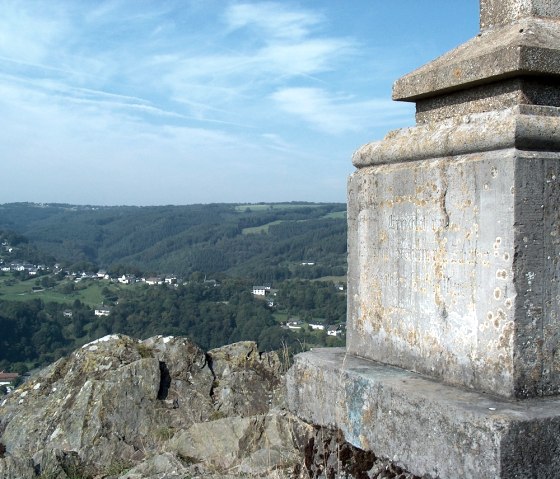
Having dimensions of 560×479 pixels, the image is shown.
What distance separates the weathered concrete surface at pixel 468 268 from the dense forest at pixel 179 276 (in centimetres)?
203

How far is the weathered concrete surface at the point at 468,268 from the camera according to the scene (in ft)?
8.83

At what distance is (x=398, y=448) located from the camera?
2.94 meters

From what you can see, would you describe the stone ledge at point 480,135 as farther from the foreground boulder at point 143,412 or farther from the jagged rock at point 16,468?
the jagged rock at point 16,468

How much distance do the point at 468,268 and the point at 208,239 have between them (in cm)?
10776

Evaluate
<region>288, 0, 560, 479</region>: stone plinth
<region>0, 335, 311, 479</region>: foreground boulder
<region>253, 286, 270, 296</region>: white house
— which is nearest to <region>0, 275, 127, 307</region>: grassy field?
<region>253, 286, 270, 296</region>: white house

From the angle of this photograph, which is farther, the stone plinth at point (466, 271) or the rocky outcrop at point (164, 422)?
the rocky outcrop at point (164, 422)

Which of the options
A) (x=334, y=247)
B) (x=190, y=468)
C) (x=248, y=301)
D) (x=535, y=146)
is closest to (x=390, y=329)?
(x=535, y=146)

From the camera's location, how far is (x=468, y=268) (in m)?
2.90

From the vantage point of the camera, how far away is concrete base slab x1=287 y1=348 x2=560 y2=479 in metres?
2.47

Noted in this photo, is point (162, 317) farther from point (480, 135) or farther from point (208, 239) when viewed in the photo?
point (208, 239)

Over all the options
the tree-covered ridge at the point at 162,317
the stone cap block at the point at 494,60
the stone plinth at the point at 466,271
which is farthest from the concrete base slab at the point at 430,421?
the tree-covered ridge at the point at 162,317

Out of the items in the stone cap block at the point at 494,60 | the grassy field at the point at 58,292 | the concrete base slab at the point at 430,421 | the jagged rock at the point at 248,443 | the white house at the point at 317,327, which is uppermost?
the stone cap block at the point at 494,60

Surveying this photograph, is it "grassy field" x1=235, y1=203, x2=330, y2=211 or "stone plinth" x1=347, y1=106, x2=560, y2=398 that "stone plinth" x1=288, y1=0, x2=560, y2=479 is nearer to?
"stone plinth" x1=347, y1=106, x2=560, y2=398

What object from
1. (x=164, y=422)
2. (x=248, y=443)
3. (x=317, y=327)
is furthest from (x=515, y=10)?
(x=317, y=327)
